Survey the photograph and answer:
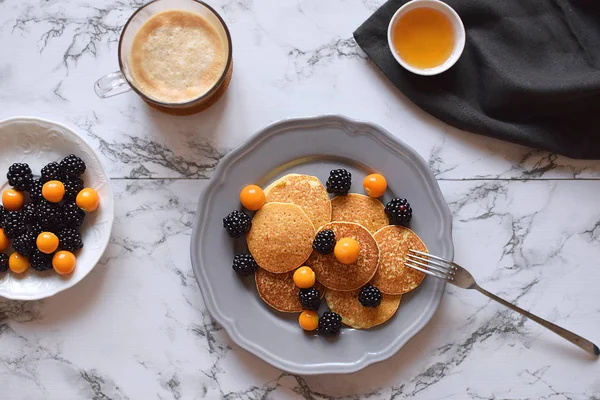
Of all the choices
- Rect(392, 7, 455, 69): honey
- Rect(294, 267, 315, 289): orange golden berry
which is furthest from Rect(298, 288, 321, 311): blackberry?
Rect(392, 7, 455, 69): honey

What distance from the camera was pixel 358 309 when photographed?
130 centimetres

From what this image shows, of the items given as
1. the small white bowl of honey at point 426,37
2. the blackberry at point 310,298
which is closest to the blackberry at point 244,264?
the blackberry at point 310,298

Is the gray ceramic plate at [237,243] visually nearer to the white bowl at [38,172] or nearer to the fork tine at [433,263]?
the fork tine at [433,263]

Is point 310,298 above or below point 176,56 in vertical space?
below

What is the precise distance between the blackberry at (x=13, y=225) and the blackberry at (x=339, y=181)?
0.69m

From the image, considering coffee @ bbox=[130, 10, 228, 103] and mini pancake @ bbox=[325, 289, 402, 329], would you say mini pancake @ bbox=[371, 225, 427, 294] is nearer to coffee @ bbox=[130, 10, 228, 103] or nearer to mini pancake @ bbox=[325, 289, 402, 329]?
mini pancake @ bbox=[325, 289, 402, 329]

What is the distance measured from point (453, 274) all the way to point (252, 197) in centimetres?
47

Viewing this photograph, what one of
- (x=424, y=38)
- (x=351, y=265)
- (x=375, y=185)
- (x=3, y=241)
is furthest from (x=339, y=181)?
(x=3, y=241)

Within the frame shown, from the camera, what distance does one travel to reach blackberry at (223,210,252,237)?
1.27 metres

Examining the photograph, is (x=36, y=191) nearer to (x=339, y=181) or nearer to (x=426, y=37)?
(x=339, y=181)

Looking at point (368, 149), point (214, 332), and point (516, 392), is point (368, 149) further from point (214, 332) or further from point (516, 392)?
point (516, 392)

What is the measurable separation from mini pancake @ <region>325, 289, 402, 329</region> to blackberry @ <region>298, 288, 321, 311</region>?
0.05 meters

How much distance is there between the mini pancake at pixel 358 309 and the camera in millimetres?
1296

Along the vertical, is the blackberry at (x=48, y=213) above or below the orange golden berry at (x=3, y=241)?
above
